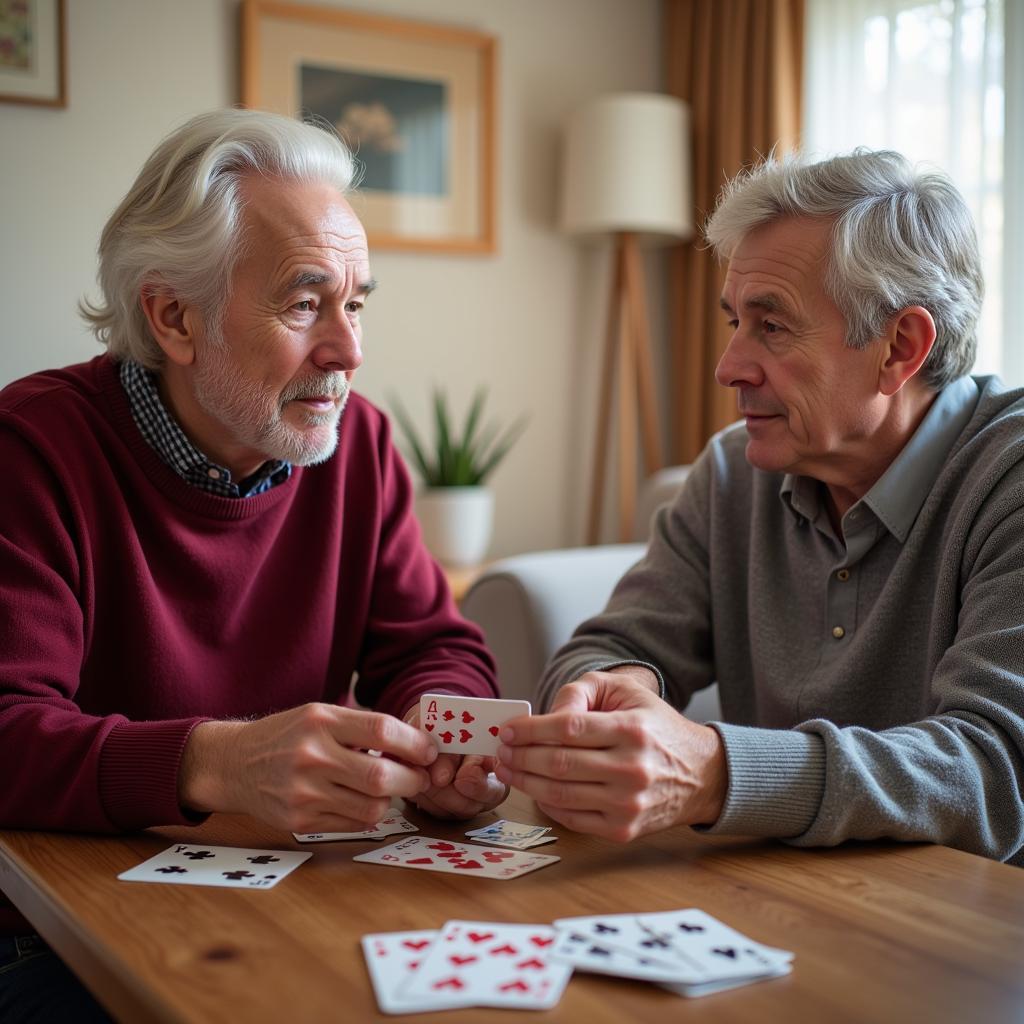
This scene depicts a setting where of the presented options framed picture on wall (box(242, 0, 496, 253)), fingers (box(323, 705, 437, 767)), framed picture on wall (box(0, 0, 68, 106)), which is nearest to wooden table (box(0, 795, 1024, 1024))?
A: fingers (box(323, 705, 437, 767))

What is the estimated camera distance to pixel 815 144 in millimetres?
3979

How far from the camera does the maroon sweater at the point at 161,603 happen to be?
127 centimetres

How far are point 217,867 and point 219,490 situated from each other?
0.66m

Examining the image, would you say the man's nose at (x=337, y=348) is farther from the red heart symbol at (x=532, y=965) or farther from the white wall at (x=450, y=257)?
the white wall at (x=450, y=257)

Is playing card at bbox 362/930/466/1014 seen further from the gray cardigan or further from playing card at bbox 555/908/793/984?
the gray cardigan

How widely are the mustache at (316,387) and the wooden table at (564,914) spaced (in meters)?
0.64

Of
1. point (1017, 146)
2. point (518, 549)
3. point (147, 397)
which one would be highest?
point (1017, 146)

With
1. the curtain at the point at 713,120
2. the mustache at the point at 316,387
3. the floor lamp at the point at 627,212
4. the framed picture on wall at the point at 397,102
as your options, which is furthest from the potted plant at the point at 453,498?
the mustache at the point at 316,387

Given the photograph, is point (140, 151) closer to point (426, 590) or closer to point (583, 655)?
point (426, 590)

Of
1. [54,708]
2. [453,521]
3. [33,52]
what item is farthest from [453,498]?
[54,708]

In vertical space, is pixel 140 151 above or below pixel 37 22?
below

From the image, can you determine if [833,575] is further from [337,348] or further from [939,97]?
[939,97]

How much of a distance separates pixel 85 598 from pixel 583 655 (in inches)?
26.3

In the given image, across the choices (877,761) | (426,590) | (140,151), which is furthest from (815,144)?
(877,761)
